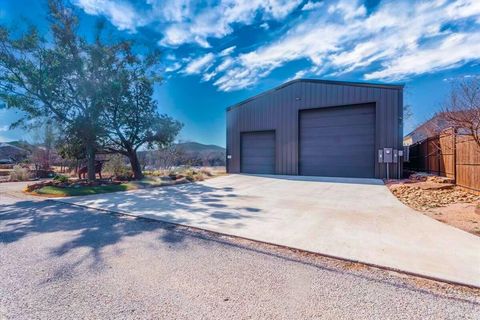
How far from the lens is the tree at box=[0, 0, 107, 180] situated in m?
9.01

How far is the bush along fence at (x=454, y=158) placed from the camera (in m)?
6.69

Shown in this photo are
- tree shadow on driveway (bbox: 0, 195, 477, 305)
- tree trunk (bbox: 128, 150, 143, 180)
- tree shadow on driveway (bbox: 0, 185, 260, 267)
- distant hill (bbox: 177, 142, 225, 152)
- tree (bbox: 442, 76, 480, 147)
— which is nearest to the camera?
tree shadow on driveway (bbox: 0, 195, 477, 305)

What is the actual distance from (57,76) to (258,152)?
10680 mm

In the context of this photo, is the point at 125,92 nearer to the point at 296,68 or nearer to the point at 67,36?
the point at 67,36

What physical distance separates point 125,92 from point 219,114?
28.7ft

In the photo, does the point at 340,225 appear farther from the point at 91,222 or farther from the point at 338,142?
the point at 338,142

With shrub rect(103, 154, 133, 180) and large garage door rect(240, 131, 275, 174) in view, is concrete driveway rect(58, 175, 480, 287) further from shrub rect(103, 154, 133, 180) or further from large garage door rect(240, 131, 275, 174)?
large garage door rect(240, 131, 275, 174)

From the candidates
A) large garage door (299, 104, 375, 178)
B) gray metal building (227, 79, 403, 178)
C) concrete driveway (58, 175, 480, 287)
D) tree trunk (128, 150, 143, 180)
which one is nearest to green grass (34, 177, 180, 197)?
concrete driveway (58, 175, 480, 287)

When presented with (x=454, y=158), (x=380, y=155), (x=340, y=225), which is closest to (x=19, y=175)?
(x=340, y=225)

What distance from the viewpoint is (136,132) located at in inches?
470

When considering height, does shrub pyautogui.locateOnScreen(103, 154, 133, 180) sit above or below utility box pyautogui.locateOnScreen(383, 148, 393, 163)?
below

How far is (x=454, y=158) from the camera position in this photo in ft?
26.3

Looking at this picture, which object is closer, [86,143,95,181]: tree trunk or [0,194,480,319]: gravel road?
[0,194,480,319]: gravel road

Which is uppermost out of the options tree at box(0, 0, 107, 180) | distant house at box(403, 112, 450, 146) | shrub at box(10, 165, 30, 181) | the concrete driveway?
tree at box(0, 0, 107, 180)
